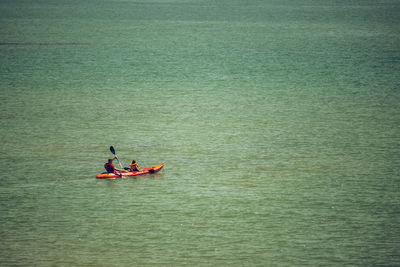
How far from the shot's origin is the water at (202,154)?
12.5 meters

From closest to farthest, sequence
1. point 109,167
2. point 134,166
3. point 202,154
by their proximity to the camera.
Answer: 1. point 109,167
2. point 134,166
3. point 202,154

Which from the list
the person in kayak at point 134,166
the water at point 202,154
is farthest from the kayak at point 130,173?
the water at point 202,154

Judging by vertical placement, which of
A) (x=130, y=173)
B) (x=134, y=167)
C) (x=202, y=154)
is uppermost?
(x=202, y=154)

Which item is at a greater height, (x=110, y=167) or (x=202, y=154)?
(x=202, y=154)

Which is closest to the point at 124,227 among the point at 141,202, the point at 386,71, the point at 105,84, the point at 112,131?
the point at 141,202

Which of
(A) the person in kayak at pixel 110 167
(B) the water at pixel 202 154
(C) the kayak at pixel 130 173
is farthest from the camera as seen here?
(C) the kayak at pixel 130 173

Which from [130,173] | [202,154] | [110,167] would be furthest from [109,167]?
[202,154]

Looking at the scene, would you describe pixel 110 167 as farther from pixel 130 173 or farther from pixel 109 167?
pixel 130 173

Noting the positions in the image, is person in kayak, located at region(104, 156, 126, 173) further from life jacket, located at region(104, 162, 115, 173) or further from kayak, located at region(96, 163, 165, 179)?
kayak, located at region(96, 163, 165, 179)

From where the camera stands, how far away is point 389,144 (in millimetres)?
19094

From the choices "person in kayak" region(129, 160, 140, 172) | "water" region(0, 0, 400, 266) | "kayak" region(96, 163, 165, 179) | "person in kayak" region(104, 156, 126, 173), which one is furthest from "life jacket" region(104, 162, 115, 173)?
"person in kayak" region(129, 160, 140, 172)

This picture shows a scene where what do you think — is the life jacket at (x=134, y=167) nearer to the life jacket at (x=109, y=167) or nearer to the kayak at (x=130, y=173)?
the kayak at (x=130, y=173)

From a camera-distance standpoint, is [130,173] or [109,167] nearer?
[109,167]

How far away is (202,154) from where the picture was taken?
59.5 feet
